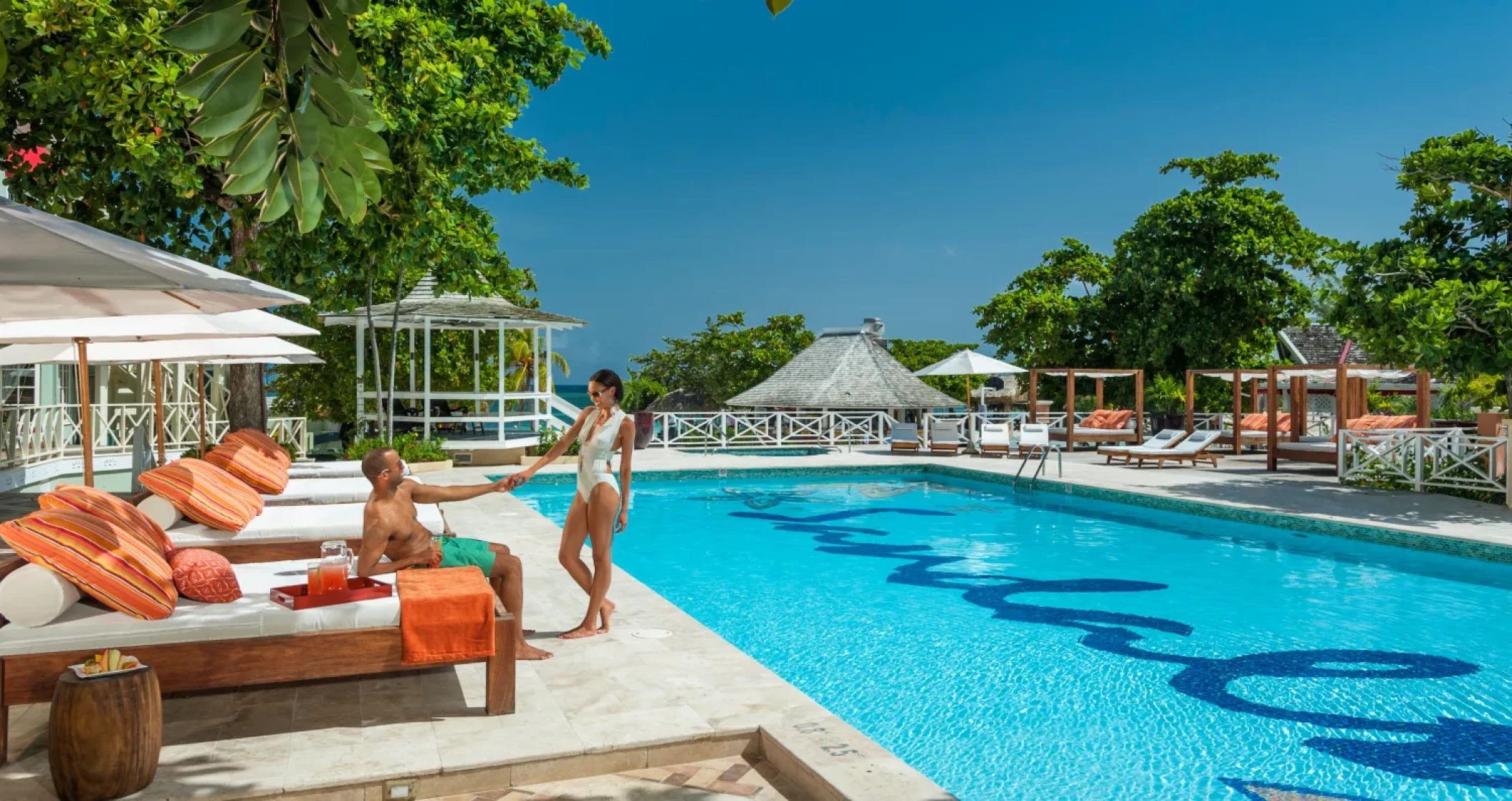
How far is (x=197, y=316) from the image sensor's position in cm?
633

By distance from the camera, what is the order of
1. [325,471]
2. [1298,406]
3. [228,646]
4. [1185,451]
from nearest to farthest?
[228,646] → [325,471] → [1185,451] → [1298,406]

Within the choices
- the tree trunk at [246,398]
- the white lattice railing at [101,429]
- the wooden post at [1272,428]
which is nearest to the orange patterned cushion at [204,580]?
the white lattice railing at [101,429]

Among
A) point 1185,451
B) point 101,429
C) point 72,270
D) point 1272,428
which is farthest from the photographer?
point 1185,451

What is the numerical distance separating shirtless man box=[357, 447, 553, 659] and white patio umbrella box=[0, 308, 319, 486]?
1552 millimetres

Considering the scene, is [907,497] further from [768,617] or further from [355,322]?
[355,322]

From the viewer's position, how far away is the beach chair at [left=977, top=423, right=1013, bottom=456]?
19.0m

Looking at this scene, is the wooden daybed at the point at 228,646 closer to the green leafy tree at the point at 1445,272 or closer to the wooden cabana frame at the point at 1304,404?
the green leafy tree at the point at 1445,272

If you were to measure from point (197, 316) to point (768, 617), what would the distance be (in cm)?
435

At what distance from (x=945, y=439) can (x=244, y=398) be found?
1244cm

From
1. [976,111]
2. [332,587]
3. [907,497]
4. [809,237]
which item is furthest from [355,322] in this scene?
[809,237]

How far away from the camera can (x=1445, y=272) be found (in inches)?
459

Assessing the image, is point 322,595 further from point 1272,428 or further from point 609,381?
point 1272,428

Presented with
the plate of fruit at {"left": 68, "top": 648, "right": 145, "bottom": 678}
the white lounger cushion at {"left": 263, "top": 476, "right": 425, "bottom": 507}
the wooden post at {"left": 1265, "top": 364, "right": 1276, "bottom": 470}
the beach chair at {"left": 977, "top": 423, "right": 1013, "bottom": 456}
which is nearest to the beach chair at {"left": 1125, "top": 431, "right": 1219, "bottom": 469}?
the wooden post at {"left": 1265, "top": 364, "right": 1276, "bottom": 470}

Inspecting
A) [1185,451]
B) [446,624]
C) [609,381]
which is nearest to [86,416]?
[609,381]
